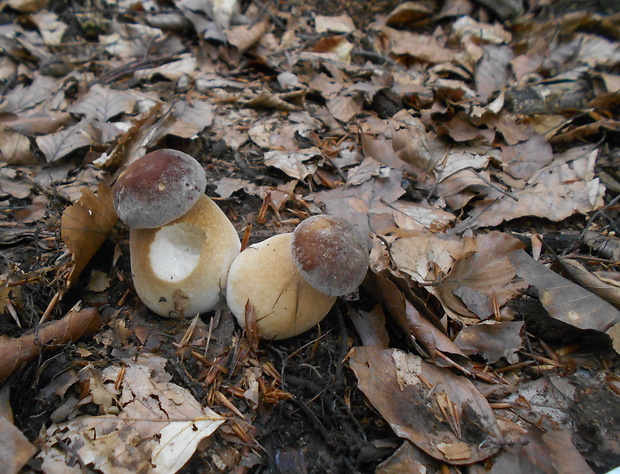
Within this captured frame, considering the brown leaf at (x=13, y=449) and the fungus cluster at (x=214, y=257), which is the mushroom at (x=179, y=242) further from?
the brown leaf at (x=13, y=449)

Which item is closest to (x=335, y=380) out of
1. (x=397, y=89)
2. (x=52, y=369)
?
(x=52, y=369)

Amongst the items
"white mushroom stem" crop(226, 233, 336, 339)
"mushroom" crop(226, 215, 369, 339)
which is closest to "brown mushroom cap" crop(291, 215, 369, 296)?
"mushroom" crop(226, 215, 369, 339)

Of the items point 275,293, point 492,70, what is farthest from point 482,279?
point 492,70

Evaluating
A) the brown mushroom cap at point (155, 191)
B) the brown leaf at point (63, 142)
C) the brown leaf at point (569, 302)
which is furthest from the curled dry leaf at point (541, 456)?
the brown leaf at point (63, 142)

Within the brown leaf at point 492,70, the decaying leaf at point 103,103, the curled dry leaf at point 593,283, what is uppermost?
the brown leaf at point 492,70

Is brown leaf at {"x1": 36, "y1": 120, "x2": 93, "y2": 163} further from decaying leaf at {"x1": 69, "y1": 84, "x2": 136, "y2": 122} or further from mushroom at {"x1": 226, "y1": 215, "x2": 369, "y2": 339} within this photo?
mushroom at {"x1": 226, "y1": 215, "x2": 369, "y2": 339}

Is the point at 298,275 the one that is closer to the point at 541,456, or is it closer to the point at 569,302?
the point at 541,456
